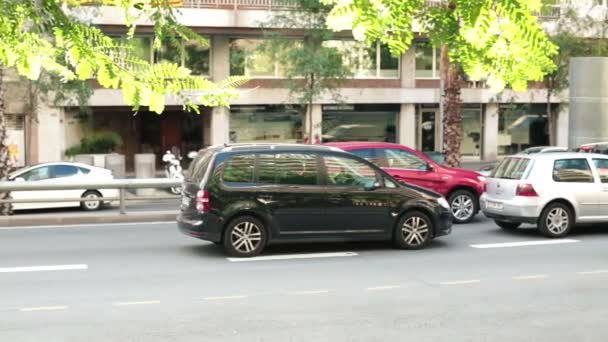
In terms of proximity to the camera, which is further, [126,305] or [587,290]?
[587,290]

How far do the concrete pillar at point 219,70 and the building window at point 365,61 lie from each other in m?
4.24

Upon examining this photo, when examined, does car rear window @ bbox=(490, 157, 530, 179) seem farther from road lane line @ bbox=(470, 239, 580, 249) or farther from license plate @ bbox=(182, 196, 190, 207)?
license plate @ bbox=(182, 196, 190, 207)

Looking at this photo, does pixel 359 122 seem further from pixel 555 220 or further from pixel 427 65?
pixel 555 220

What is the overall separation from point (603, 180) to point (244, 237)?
6727 millimetres

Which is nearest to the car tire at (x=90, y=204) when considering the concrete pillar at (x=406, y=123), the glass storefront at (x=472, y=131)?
the concrete pillar at (x=406, y=123)

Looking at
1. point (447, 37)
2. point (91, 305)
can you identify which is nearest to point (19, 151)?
point (91, 305)

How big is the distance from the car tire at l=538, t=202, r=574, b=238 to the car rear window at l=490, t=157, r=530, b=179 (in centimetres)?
77

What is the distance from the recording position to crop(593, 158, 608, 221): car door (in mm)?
14516

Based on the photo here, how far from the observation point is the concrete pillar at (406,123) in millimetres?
36312

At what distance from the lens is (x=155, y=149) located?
3497 cm

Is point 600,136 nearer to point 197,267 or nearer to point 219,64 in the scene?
point 197,267

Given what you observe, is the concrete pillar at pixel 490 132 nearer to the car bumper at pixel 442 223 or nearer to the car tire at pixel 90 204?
the car tire at pixel 90 204

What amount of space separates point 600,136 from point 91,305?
54.1 ft

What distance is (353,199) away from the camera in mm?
12719
